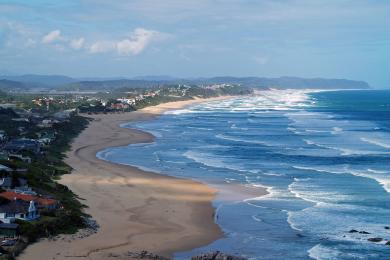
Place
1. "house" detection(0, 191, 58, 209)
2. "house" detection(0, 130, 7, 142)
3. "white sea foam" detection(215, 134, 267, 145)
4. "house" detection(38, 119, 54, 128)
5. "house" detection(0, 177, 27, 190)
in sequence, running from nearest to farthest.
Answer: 1. "house" detection(0, 191, 58, 209)
2. "house" detection(0, 177, 27, 190)
3. "house" detection(0, 130, 7, 142)
4. "white sea foam" detection(215, 134, 267, 145)
5. "house" detection(38, 119, 54, 128)

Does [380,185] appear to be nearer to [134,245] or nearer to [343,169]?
[343,169]

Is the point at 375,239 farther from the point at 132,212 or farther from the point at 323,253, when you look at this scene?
the point at 132,212

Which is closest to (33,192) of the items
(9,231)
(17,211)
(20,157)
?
(17,211)

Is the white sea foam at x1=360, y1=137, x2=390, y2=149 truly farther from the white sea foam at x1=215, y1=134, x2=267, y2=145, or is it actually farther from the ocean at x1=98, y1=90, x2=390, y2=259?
the white sea foam at x1=215, y1=134, x2=267, y2=145

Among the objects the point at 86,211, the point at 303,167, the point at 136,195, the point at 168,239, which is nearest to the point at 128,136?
the point at 303,167

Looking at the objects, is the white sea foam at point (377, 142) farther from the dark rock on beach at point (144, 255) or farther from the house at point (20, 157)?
the dark rock on beach at point (144, 255)

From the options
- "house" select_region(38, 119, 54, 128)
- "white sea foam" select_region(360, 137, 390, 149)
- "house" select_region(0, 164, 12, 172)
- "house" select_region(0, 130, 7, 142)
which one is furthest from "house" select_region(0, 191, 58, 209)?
"house" select_region(38, 119, 54, 128)
